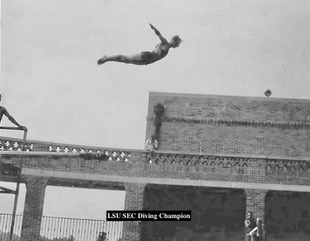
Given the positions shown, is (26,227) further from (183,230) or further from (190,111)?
(190,111)

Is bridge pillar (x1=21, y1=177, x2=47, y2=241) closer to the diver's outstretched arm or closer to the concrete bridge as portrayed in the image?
the concrete bridge

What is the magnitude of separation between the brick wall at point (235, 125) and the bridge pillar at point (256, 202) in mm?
5378

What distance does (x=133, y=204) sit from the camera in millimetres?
17922

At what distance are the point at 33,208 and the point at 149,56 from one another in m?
6.14

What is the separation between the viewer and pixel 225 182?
18188mm

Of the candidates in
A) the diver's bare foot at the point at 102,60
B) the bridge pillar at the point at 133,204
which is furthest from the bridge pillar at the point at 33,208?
the diver's bare foot at the point at 102,60

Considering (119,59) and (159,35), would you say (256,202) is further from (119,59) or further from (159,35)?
(159,35)

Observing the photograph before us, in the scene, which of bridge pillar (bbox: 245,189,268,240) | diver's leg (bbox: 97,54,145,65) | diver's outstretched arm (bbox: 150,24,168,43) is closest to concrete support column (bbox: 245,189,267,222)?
bridge pillar (bbox: 245,189,268,240)

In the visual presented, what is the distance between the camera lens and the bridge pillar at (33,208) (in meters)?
17.8

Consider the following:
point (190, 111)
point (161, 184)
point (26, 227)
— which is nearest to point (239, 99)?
point (190, 111)

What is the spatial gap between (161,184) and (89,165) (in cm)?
238

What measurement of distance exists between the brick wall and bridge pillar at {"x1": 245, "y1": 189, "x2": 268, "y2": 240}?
538 centimetres

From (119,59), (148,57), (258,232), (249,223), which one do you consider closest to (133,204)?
(249,223)

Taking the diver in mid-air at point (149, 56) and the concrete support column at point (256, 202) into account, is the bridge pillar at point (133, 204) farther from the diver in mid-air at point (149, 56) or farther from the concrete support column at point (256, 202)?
the diver in mid-air at point (149, 56)
